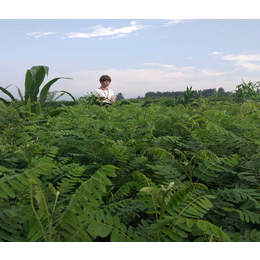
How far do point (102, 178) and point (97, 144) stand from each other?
928 millimetres

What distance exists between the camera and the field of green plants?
1199 millimetres

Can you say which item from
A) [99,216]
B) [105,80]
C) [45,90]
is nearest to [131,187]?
[99,216]

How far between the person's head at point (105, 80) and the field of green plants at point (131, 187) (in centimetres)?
601

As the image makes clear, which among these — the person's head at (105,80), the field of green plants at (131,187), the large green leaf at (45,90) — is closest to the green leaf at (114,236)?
the field of green plants at (131,187)

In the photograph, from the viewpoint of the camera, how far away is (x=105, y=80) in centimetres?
888

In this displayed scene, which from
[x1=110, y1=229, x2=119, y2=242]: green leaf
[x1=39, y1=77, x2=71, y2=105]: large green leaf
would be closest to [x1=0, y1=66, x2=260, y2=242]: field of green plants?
[x1=110, y1=229, x2=119, y2=242]: green leaf

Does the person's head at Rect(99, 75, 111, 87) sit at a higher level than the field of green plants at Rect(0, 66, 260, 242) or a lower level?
higher

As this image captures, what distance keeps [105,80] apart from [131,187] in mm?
7415

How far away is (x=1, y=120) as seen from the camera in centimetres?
274

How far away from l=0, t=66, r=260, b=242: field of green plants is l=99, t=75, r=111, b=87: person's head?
6012 millimetres

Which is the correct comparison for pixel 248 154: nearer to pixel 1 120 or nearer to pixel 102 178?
pixel 102 178

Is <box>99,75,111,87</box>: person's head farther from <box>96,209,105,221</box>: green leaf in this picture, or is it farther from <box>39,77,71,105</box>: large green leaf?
<box>96,209,105,221</box>: green leaf

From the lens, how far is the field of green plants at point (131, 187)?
47.2 inches

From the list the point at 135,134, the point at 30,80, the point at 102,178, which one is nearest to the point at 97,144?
A: the point at 135,134
